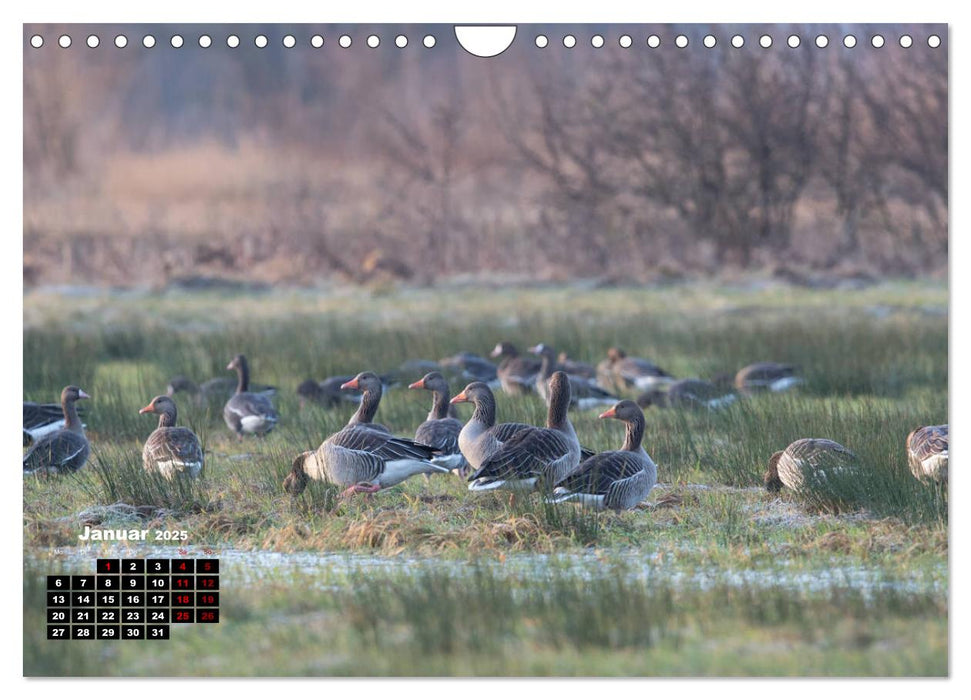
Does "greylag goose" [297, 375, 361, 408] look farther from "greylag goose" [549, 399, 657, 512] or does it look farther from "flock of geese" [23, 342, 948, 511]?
"greylag goose" [549, 399, 657, 512]

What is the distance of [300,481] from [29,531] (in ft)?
7.97

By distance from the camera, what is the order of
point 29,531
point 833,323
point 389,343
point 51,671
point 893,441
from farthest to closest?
point 389,343 < point 833,323 < point 893,441 < point 29,531 < point 51,671

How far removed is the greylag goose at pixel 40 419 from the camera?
409 inches

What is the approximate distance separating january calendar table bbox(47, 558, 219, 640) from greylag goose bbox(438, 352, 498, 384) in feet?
26.8

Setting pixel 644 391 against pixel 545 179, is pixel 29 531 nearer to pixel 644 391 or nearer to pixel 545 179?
pixel 545 179

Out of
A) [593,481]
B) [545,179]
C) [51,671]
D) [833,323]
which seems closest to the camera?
[51,671]

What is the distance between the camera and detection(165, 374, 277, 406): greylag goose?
48.0ft

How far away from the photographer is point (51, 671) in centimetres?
772

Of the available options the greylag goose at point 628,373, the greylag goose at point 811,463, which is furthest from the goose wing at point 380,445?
the greylag goose at point 628,373

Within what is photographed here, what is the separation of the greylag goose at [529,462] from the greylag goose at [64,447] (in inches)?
123

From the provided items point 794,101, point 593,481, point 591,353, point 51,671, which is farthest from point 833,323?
point 51,671

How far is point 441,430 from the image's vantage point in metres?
11.9

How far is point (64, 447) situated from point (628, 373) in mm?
7295

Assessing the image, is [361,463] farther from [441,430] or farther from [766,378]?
[766,378]
